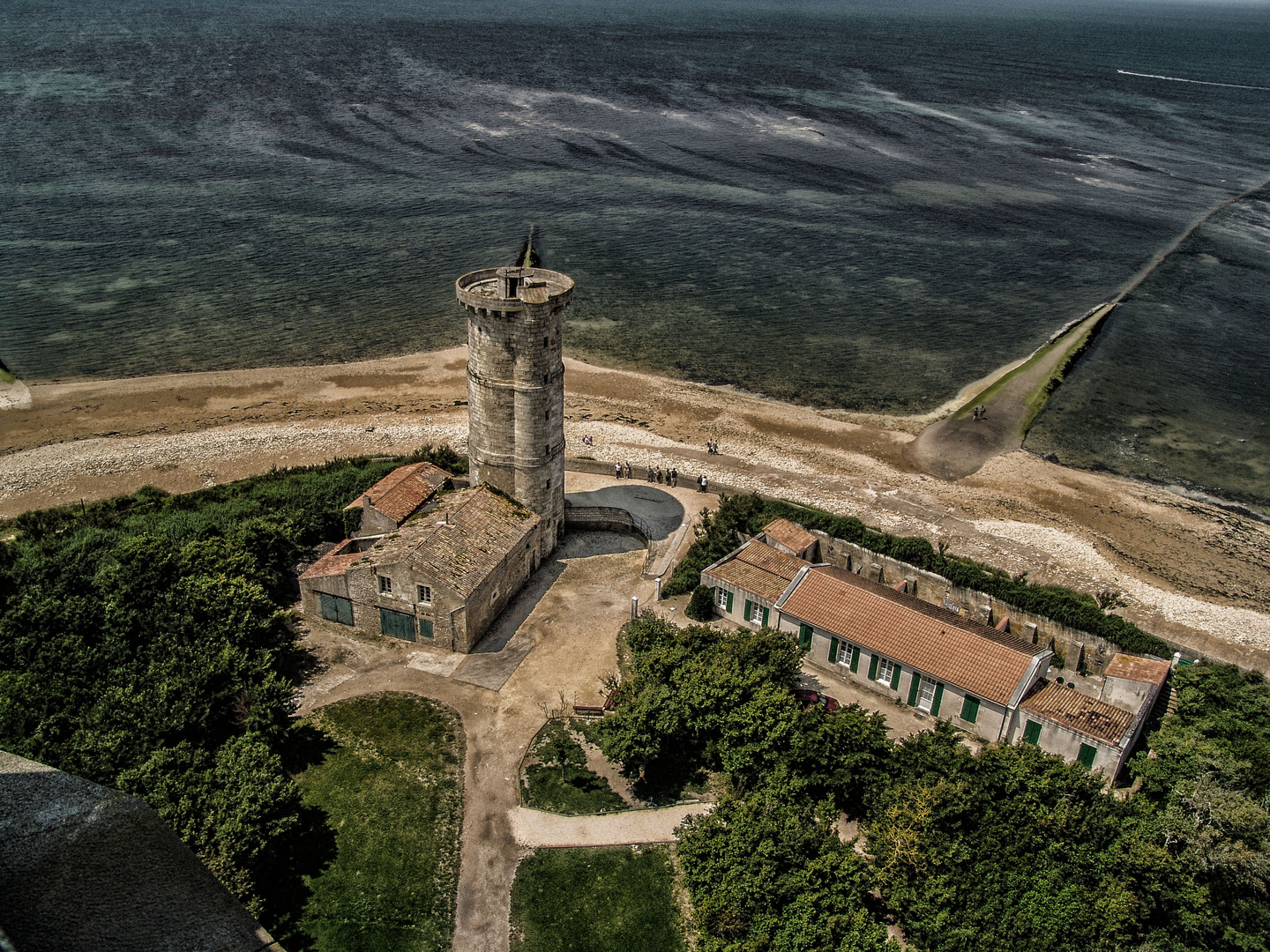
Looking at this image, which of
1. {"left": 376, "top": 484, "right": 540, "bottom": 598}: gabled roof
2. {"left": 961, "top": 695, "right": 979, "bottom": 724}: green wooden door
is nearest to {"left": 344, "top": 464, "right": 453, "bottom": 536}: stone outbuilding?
{"left": 376, "top": 484, "right": 540, "bottom": 598}: gabled roof

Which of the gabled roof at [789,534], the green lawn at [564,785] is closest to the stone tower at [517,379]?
the gabled roof at [789,534]

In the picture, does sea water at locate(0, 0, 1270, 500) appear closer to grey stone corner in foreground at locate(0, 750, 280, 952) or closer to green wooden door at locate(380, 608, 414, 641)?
green wooden door at locate(380, 608, 414, 641)

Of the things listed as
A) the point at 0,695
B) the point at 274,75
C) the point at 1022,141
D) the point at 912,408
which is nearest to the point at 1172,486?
the point at 912,408

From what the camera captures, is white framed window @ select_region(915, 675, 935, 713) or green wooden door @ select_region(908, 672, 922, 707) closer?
white framed window @ select_region(915, 675, 935, 713)

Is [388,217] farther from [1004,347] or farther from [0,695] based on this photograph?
Answer: [0,695]

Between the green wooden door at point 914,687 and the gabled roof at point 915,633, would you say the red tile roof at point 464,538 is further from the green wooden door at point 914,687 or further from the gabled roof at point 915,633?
the green wooden door at point 914,687
